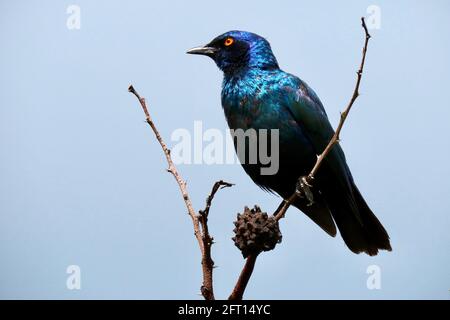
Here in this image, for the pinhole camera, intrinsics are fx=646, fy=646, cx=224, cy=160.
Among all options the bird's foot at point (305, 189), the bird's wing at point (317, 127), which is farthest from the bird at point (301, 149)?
the bird's foot at point (305, 189)

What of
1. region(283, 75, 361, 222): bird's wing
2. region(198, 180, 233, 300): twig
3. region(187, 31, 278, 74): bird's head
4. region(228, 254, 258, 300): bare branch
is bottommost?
region(228, 254, 258, 300): bare branch

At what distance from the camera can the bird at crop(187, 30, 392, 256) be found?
5.14 meters

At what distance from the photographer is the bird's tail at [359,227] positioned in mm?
5105

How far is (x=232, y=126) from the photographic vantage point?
17.5 ft

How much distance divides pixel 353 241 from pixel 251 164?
1.03 metres

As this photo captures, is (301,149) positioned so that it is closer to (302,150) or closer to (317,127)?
(302,150)

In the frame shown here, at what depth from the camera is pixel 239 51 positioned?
5.82 m

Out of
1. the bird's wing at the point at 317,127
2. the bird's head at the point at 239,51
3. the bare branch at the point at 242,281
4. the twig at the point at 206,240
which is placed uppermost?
the bird's head at the point at 239,51

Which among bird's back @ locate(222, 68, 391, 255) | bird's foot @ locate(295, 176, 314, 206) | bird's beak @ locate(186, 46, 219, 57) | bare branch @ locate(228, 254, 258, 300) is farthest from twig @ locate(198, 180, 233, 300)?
bird's beak @ locate(186, 46, 219, 57)

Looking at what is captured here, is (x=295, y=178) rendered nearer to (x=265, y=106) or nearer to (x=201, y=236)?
(x=265, y=106)

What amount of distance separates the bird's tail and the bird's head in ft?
4.48

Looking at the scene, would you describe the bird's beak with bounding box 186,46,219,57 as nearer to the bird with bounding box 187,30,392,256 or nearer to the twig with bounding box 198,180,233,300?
the bird with bounding box 187,30,392,256

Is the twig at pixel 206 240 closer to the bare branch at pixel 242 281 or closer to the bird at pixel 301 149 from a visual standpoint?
the bare branch at pixel 242 281

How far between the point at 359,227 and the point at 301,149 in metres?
0.78
